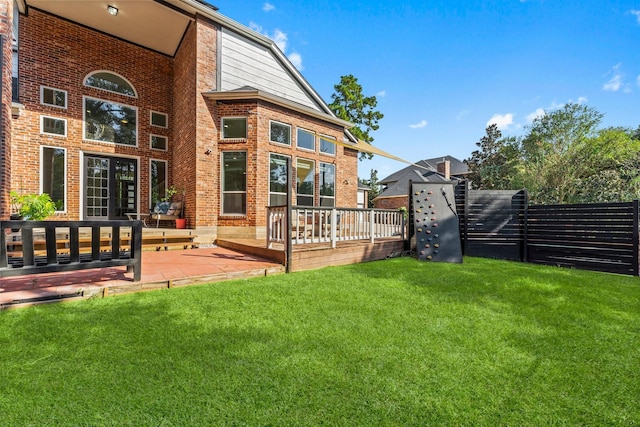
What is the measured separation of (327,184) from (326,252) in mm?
5139

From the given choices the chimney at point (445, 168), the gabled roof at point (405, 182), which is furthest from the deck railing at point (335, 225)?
the chimney at point (445, 168)

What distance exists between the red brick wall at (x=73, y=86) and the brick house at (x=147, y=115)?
3cm

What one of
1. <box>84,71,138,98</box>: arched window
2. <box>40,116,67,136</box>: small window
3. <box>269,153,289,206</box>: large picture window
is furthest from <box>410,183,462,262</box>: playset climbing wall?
<box>40,116,67,136</box>: small window

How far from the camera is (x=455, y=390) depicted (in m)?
1.70

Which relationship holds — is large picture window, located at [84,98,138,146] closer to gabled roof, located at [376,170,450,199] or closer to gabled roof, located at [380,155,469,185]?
gabled roof, located at [376,170,450,199]

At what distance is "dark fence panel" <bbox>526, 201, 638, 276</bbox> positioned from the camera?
5512mm

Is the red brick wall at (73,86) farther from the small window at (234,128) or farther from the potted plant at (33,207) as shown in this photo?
the small window at (234,128)

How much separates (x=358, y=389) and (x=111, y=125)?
990 centimetres

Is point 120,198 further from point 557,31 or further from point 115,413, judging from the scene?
point 557,31

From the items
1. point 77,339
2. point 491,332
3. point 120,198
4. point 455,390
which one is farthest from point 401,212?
point 120,198

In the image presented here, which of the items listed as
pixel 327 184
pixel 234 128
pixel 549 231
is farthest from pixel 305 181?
pixel 549 231

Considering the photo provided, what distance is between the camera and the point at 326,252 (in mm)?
5570

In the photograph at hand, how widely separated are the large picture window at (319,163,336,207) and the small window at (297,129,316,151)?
0.78 metres

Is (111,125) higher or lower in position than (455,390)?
higher
